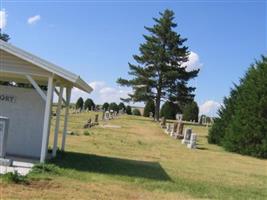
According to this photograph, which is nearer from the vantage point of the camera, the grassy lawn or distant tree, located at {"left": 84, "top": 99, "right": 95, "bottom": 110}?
the grassy lawn

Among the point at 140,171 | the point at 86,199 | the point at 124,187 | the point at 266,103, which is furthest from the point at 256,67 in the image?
the point at 86,199

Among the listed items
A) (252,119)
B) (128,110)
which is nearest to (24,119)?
(252,119)

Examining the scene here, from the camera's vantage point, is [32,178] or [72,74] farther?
[72,74]

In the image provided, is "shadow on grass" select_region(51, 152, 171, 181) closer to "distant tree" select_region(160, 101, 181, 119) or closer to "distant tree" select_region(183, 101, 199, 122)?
"distant tree" select_region(160, 101, 181, 119)

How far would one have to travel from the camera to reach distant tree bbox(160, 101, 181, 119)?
6969 cm

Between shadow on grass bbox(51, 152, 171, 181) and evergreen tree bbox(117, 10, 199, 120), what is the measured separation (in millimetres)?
46960

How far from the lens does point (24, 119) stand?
16922 mm

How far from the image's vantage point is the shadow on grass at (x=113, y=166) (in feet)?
47.0

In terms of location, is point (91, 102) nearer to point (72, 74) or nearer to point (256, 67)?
point (256, 67)

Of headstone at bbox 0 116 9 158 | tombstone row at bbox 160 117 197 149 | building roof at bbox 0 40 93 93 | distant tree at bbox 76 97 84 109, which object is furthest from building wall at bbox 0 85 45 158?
distant tree at bbox 76 97 84 109

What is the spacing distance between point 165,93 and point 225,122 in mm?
34565

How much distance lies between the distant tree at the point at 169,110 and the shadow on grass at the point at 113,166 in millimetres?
51521

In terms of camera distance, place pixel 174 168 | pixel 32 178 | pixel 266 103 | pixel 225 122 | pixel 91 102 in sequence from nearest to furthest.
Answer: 1. pixel 32 178
2. pixel 174 168
3. pixel 266 103
4. pixel 225 122
5. pixel 91 102

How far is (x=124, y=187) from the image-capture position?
38.7ft
